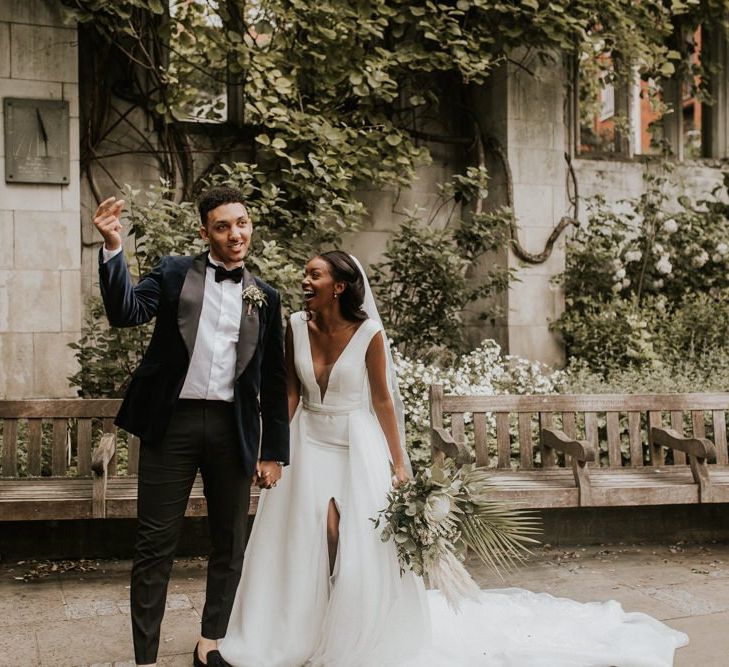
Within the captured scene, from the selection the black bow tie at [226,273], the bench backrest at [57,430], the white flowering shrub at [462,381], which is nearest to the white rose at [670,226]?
the white flowering shrub at [462,381]

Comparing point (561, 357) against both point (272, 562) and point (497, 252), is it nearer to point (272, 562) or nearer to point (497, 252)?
point (497, 252)

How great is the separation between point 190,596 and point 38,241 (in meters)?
3.65

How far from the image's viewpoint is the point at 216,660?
4.00 meters

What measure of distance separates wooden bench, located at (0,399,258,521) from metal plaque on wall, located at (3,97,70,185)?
7.58 feet

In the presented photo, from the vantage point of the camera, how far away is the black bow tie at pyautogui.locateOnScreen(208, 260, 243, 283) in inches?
153

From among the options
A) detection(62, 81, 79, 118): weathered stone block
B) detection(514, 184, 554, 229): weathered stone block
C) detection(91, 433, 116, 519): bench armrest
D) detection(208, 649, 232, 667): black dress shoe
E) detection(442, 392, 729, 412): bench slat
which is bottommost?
detection(208, 649, 232, 667): black dress shoe

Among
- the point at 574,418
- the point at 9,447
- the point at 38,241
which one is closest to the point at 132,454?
the point at 9,447

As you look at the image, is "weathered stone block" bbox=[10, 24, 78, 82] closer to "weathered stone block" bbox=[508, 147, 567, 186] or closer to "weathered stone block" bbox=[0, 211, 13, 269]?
"weathered stone block" bbox=[0, 211, 13, 269]

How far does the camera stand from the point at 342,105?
8.72 meters

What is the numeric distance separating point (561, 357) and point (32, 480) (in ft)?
18.8

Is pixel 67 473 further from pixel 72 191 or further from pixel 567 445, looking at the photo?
pixel 567 445

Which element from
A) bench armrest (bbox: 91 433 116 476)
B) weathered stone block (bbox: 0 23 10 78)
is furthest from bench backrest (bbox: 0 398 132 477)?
Answer: weathered stone block (bbox: 0 23 10 78)

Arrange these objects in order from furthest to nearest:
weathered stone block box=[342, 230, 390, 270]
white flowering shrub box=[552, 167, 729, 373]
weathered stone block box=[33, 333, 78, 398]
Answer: weathered stone block box=[342, 230, 390, 270] < white flowering shrub box=[552, 167, 729, 373] < weathered stone block box=[33, 333, 78, 398]

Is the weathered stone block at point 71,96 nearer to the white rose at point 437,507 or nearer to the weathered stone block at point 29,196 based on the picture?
the weathered stone block at point 29,196
